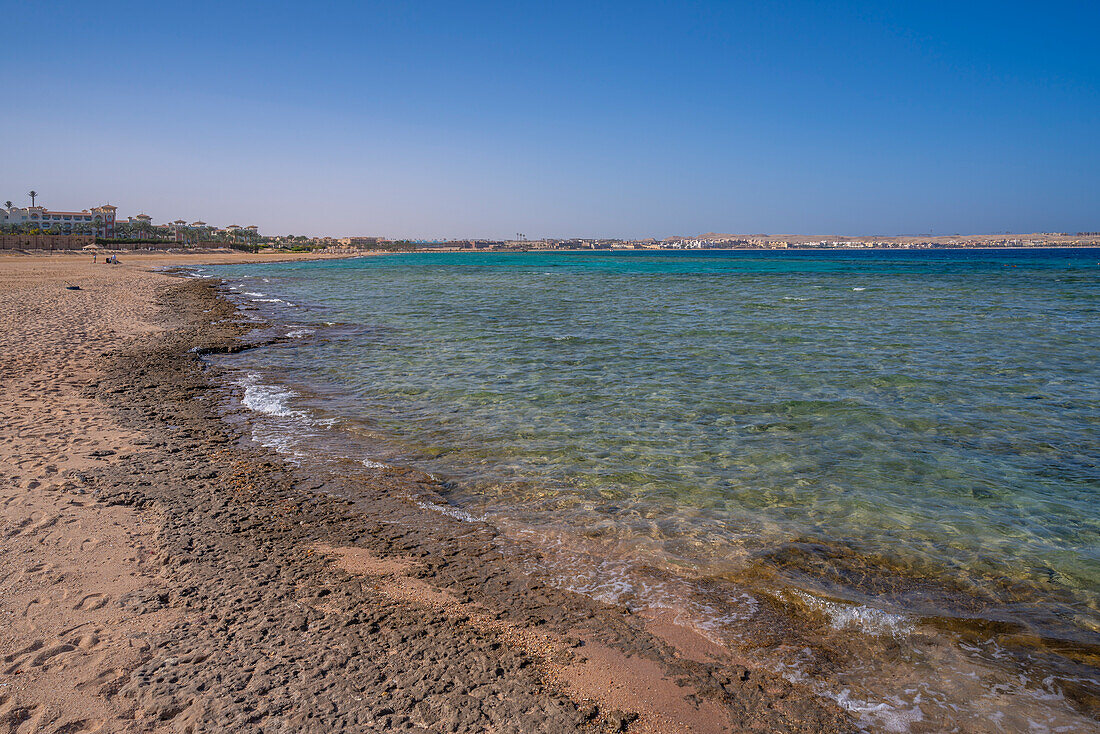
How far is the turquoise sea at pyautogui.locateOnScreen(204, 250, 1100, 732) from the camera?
382 cm

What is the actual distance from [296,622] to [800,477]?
5.46 meters

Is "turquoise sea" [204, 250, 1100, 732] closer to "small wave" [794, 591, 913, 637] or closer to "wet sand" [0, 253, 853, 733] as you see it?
"small wave" [794, 591, 913, 637]

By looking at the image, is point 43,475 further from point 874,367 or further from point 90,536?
point 874,367

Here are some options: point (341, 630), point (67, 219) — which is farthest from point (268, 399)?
point (67, 219)

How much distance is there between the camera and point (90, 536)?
4758mm

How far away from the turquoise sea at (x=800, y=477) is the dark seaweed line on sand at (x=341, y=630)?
0.43 m

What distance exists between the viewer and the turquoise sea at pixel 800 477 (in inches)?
151

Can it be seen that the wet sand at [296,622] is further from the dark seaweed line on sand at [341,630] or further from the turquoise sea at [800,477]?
the turquoise sea at [800,477]

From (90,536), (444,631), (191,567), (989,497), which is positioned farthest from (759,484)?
(90,536)

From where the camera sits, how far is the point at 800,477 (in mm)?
6770

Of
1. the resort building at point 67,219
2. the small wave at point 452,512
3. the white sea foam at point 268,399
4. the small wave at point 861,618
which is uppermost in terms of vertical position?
the resort building at point 67,219

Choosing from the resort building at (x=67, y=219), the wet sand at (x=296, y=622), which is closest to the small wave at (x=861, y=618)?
the wet sand at (x=296, y=622)

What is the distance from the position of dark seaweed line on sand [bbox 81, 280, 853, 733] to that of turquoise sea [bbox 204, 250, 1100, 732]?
431 mm

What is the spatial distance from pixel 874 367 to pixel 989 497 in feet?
22.7
